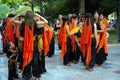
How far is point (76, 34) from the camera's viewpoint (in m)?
14.5

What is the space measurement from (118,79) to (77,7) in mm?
21870

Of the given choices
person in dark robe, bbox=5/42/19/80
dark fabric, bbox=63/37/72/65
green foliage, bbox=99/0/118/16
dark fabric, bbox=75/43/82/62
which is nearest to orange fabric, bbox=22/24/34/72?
person in dark robe, bbox=5/42/19/80

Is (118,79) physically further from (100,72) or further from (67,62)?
(67,62)

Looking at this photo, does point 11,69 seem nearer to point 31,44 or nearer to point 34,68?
point 34,68

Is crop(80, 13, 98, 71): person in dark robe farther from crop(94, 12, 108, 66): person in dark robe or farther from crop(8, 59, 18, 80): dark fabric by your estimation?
crop(8, 59, 18, 80): dark fabric

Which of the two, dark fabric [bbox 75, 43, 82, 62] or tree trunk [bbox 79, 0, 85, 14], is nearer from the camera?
dark fabric [bbox 75, 43, 82, 62]

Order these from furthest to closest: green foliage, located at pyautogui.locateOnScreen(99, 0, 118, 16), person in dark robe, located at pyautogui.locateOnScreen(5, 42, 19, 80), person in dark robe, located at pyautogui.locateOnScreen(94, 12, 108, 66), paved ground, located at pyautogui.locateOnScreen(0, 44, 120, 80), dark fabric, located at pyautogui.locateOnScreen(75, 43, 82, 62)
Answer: green foliage, located at pyautogui.locateOnScreen(99, 0, 118, 16), dark fabric, located at pyautogui.locateOnScreen(75, 43, 82, 62), person in dark robe, located at pyautogui.locateOnScreen(94, 12, 108, 66), paved ground, located at pyautogui.locateOnScreen(0, 44, 120, 80), person in dark robe, located at pyautogui.locateOnScreen(5, 42, 19, 80)

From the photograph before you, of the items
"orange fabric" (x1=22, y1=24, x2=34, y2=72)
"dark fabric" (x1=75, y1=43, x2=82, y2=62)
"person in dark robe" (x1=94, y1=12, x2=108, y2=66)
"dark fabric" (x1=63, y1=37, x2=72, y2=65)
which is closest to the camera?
"orange fabric" (x1=22, y1=24, x2=34, y2=72)

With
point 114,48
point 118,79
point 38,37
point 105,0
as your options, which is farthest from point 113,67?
point 105,0

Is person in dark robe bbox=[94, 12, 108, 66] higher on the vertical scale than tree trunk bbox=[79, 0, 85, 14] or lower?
lower

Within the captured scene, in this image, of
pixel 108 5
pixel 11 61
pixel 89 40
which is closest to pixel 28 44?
pixel 11 61

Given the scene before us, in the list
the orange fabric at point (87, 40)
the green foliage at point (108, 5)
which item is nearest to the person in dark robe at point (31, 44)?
the orange fabric at point (87, 40)

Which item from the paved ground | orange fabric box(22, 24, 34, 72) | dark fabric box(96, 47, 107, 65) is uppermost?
orange fabric box(22, 24, 34, 72)

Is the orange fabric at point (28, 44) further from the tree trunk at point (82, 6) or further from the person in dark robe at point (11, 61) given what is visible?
the tree trunk at point (82, 6)
